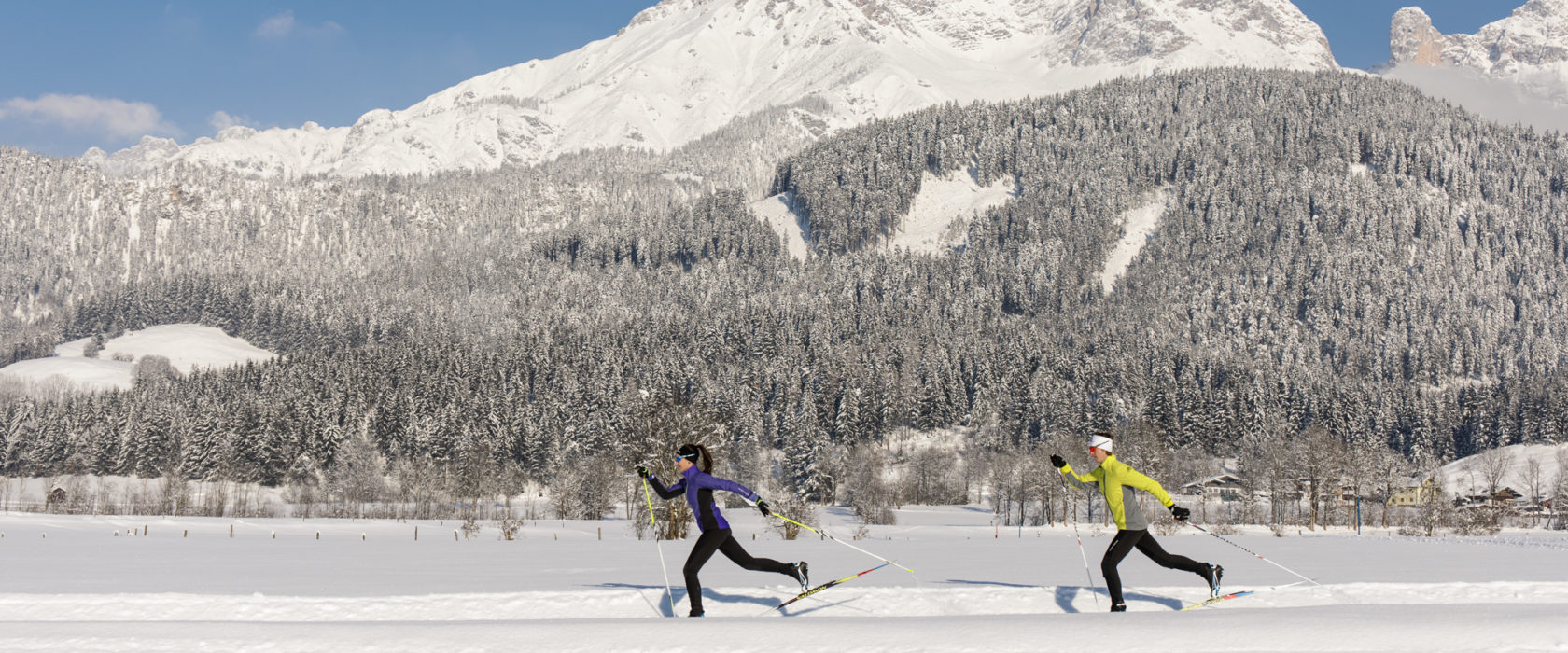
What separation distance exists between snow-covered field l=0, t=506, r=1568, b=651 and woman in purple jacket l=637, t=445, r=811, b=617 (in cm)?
62

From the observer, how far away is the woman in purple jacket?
14.0 metres

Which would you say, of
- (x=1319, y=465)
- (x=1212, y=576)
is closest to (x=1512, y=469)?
(x=1319, y=465)

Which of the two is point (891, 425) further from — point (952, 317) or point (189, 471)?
point (189, 471)

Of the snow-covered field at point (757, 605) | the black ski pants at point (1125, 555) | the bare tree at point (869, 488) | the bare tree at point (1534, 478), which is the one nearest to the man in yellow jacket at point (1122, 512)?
the black ski pants at point (1125, 555)

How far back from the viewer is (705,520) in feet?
A: 46.5

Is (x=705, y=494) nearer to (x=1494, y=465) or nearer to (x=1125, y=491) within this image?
(x=1125, y=491)

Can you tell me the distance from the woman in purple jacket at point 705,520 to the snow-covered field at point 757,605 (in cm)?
62

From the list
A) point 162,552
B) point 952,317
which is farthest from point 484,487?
point 952,317

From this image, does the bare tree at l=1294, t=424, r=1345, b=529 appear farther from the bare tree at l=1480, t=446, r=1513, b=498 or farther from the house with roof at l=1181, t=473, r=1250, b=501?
the bare tree at l=1480, t=446, r=1513, b=498

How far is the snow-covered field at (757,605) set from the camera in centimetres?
1112

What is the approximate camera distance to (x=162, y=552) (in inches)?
1125

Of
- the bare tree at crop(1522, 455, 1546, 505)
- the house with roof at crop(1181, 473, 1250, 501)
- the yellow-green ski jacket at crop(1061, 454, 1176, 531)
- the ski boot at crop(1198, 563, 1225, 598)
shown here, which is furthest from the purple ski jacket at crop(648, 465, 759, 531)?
the bare tree at crop(1522, 455, 1546, 505)

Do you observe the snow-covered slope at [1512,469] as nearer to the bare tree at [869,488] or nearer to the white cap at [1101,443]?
the bare tree at [869,488]

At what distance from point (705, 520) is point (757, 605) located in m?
1.68
